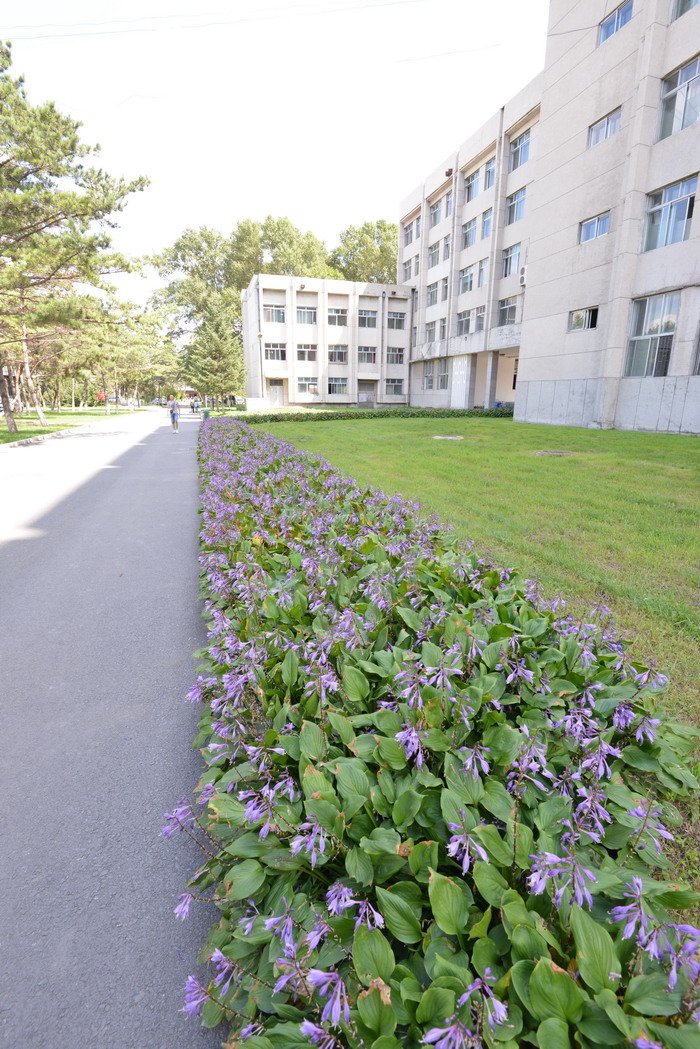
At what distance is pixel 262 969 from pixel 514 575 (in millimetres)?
2768

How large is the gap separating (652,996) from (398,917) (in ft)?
1.96

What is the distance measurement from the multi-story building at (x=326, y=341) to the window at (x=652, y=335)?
29.5 metres

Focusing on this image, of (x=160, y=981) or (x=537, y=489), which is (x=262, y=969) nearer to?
(x=160, y=981)

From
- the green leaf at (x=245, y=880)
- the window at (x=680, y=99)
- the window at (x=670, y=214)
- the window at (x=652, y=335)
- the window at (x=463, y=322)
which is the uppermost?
the window at (x=680, y=99)

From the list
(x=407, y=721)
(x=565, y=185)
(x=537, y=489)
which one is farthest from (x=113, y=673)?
(x=565, y=185)

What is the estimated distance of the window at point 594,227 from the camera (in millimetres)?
20422

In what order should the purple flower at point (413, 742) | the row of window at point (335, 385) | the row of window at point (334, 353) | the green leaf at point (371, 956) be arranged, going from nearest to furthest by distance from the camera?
the green leaf at point (371, 956), the purple flower at point (413, 742), the row of window at point (334, 353), the row of window at point (335, 385)

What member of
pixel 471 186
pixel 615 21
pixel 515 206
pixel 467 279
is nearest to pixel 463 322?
pixel 467 279

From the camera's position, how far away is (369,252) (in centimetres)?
6200

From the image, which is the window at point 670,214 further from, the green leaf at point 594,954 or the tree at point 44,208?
the green leaf at point 594,954

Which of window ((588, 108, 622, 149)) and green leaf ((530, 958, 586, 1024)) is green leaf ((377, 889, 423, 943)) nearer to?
green leaf ((530, 958, 586, 1024))

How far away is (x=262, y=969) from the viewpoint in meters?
1.42

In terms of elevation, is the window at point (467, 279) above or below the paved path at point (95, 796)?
above

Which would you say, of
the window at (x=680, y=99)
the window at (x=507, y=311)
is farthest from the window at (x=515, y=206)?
the window at (x=680, y=99)
